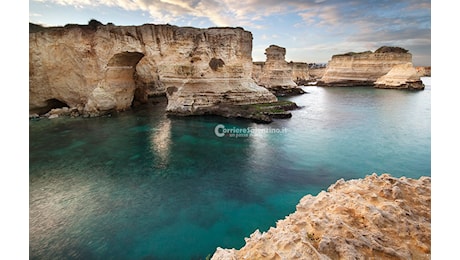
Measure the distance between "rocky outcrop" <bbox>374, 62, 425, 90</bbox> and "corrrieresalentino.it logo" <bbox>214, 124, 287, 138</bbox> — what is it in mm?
39324

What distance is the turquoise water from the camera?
6164mm

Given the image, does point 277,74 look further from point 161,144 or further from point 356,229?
point 356,229

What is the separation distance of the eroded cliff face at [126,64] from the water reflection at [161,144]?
13.2 ft

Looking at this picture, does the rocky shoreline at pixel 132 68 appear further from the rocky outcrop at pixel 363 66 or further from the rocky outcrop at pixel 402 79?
the rocky outcrop at pixel 363 66

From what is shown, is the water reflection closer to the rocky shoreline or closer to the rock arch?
the rocky shoreline

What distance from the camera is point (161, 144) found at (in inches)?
545

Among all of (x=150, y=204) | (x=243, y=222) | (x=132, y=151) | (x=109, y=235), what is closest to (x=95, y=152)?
(x=132, y=151)

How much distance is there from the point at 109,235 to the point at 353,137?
1477cm

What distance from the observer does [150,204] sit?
7660 mm

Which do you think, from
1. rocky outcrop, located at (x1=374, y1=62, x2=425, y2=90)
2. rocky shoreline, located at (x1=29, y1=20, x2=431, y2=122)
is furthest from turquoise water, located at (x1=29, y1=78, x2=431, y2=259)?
rocky outcrop, located at (x1=374, y1=62, x2=425, y2=90)

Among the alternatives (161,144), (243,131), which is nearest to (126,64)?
(161,144)

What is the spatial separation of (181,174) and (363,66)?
178 ft

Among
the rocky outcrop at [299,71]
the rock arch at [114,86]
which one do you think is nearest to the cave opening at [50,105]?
the rock arch at [114,86]

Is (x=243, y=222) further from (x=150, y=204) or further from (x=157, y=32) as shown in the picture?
(x=157, y=32)
